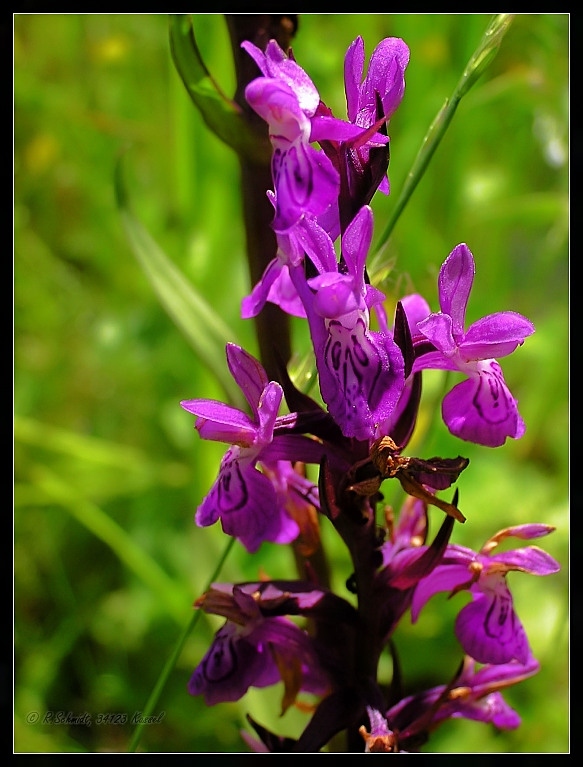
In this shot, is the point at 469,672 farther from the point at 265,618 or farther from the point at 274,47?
the point at 274,47

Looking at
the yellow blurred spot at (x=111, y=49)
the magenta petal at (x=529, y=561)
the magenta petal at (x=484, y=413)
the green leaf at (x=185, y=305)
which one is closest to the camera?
the magenta petal at (x=484, y=413)

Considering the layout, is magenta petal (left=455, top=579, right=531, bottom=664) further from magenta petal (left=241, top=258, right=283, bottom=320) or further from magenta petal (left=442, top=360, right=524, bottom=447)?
magenta petal (left=241, top=258, right=283, bottom=320)

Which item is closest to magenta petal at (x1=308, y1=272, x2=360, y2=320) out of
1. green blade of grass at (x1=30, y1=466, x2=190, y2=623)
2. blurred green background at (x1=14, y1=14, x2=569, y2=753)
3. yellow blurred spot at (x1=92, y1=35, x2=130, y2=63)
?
blurred green background at (x1=14, y1=14, x2=569, y2=753)

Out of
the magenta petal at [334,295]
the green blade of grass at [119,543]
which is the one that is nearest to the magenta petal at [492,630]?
the magenta petal at [334,295]

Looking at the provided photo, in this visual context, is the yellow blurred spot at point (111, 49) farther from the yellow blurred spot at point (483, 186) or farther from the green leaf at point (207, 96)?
the green leaf at point (207, 96)

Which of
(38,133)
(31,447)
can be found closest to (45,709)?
(31,447)
